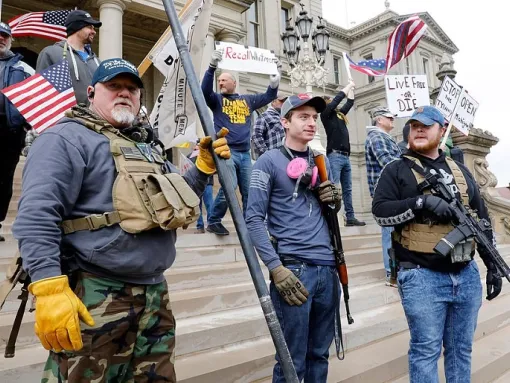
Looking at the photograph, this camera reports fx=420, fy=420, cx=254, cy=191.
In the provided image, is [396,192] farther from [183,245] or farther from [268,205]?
[183,245]

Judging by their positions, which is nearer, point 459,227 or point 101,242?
point 101,242

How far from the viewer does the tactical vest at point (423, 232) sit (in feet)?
9.01

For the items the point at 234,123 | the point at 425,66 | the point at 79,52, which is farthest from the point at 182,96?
the point at 425,66

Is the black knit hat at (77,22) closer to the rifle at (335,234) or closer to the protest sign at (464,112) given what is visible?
the rifle at (335,234)

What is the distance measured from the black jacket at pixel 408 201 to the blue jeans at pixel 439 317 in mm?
87

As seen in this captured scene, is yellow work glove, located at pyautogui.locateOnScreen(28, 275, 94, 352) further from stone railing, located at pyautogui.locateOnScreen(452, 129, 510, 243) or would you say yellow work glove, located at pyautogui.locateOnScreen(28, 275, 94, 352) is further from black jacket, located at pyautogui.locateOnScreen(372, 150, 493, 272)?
stone railing, located at pyautogui.locateOnScreen(452, 129, 510, 243)

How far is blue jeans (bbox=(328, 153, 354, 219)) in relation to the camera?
684cm

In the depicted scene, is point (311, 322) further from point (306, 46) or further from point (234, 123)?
point (306, 46)

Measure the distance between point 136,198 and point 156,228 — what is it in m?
0.18

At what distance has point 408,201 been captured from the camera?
9.00 feet

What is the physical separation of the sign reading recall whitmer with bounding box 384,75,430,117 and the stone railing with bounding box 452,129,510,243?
4028 mm

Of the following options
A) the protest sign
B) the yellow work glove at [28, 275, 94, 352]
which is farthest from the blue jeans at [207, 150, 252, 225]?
the yellow work glove at [28, 275, 94, 352]

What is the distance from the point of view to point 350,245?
658 centimetres

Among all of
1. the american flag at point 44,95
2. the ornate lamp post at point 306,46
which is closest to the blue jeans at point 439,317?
the american flag at point 44,95
